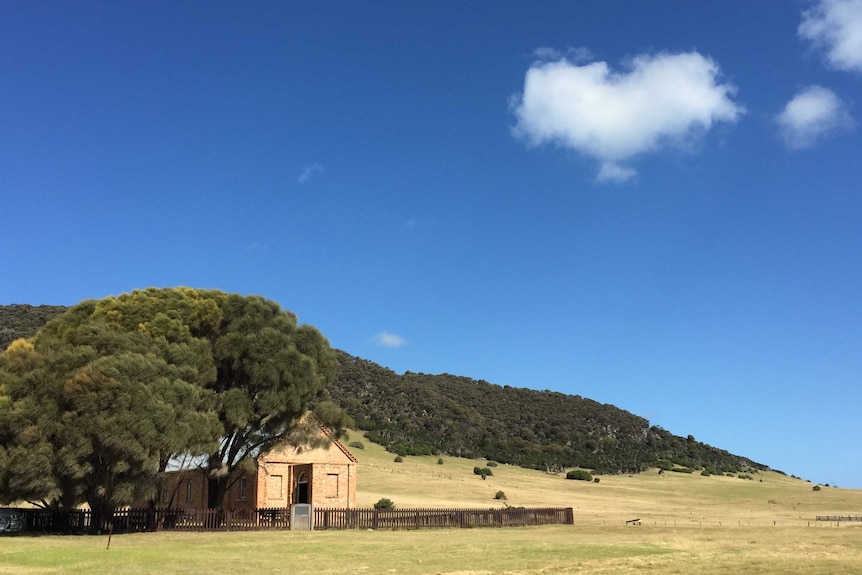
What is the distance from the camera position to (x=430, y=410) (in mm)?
141000

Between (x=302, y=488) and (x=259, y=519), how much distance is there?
21.0ft

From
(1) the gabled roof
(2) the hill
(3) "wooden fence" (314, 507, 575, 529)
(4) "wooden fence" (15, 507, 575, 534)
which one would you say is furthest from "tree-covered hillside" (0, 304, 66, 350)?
(3) "wooden fence" (314, 507, 575, 529)

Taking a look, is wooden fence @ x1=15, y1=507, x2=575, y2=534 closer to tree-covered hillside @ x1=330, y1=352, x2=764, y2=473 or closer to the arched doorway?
the arched doorway

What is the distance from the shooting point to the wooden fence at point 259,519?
35781 millimetres

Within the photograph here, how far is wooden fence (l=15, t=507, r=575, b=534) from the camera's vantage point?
35.8m

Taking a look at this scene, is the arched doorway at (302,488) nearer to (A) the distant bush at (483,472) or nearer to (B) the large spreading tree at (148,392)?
(B) the large spreading tree at (148,392)

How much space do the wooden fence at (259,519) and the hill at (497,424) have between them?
58.8 meters

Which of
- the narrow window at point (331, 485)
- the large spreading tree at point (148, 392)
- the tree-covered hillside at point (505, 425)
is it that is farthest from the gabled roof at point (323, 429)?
the tree-covered hillside at point (505, 425)

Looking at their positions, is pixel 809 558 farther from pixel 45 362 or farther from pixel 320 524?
pixel 45 362

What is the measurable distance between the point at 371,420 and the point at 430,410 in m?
20.8

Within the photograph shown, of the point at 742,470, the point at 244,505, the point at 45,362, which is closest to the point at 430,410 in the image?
the point at 742,470

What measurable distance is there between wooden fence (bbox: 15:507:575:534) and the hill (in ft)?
193

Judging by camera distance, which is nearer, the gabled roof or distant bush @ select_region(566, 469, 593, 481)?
the gabled roof

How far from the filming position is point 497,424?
144 m
